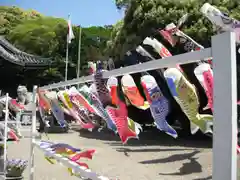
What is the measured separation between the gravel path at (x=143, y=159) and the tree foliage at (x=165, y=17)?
9.93 ft

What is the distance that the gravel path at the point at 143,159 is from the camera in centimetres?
714

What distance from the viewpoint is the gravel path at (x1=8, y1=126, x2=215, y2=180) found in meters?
7.14

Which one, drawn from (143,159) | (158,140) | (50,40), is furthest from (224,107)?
(50,40)

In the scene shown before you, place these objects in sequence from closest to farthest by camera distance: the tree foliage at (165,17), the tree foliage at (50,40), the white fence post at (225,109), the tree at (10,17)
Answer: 1. the white fence post at (225,109)
2. the tree foliage at (165,17)
3. the tree foliage at (50,40)
4. the tree at (10,17)

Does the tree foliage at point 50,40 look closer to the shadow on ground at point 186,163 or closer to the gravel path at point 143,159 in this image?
the gravel path at point 143,159

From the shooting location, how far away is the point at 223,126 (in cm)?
104

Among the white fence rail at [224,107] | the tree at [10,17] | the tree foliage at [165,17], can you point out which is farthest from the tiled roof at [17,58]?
the tree at [10,17]

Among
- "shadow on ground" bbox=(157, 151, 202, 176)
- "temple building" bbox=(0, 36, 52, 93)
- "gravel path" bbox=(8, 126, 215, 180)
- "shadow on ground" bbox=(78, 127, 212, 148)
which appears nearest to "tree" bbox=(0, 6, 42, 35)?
"temple building" bbox=(0, 36, 52, 93)

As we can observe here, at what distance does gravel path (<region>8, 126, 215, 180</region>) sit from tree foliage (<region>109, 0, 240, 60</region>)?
9.93 ft

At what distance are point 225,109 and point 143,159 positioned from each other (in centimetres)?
774

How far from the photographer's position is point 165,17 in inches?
385

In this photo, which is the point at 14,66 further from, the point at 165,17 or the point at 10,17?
the point at 10,17

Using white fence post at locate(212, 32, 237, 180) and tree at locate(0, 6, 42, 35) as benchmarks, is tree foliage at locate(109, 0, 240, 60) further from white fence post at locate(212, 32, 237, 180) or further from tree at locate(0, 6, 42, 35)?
tree at locate(0, 6, 42, 35)

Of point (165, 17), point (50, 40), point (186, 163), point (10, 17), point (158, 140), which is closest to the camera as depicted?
point (186, 163)
